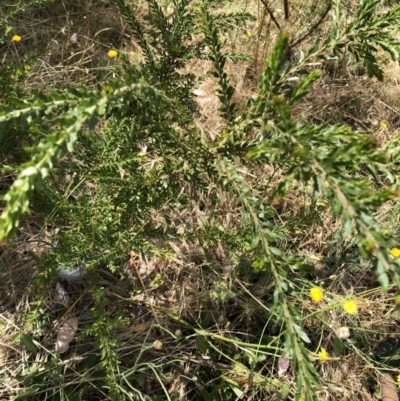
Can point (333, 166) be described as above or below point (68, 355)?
above

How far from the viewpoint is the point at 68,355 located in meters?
1.90

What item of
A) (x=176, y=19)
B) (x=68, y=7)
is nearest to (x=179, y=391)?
(x=176, y=19)

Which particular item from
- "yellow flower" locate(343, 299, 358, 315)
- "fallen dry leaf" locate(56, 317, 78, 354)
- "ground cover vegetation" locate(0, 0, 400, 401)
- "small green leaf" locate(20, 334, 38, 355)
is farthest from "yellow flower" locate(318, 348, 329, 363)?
"small green leaf" locate(20, 334, 38, 355)

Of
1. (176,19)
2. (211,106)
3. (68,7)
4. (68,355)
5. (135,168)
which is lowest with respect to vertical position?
(68,355)

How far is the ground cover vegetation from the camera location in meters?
1.08

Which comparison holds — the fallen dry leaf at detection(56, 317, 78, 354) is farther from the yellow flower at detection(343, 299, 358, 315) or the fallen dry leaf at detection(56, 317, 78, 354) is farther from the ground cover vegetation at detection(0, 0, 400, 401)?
the yellow flower at detection(343, 299, 358, 315)

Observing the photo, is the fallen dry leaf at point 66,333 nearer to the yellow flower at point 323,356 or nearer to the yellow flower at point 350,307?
the yellow flower at point 323,356

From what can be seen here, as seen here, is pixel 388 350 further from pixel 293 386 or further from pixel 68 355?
pixel 68 355

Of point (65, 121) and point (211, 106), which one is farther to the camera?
point (211, 106)

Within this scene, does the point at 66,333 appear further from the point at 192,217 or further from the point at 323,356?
the point at 323,356

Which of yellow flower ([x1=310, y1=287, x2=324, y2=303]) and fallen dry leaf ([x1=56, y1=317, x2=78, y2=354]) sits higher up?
yellow flower ([x1=310, y1=287, x2=324, y2=303])

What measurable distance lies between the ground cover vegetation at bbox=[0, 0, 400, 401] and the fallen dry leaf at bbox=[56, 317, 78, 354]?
0.01 metres

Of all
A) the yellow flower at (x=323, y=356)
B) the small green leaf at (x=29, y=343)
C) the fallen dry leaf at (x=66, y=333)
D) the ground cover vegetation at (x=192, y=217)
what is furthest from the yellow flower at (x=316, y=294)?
the small green leaf at (x=29, y=343)

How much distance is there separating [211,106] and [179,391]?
1.56m
